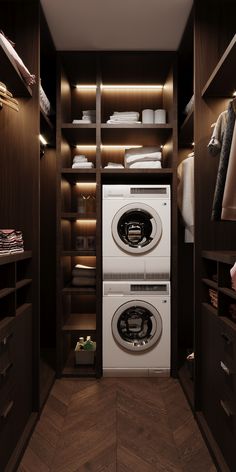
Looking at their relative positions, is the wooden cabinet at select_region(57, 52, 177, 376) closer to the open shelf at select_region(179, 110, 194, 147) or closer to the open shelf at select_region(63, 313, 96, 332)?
the open shelf at select_region(63, 313, 96, 332)

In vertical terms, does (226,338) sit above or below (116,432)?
above

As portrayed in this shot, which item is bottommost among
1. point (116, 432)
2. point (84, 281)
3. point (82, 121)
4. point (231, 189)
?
point (116, 432)

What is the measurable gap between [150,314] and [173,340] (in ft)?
0.95

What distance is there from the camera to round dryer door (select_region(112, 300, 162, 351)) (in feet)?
10.4

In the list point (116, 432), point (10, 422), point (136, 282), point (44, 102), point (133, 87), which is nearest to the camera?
point (10, 422)

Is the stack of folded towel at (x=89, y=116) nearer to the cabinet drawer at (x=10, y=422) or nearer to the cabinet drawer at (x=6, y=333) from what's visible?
the cabinet drawer at (x=6, y=333)

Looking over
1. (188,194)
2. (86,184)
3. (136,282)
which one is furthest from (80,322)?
(188,194)

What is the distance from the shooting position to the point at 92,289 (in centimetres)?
320

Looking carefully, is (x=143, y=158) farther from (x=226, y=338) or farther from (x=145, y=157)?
(x=226, y=338)

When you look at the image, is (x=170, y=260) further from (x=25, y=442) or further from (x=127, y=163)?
(x=25, y=442)

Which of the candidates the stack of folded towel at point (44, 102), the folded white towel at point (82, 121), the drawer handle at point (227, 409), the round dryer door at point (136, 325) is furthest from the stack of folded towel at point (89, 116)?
the drawer handle at point (227, 409)

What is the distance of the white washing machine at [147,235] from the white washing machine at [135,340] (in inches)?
4.1

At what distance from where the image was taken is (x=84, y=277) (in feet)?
10.9

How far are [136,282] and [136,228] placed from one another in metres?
0.46
